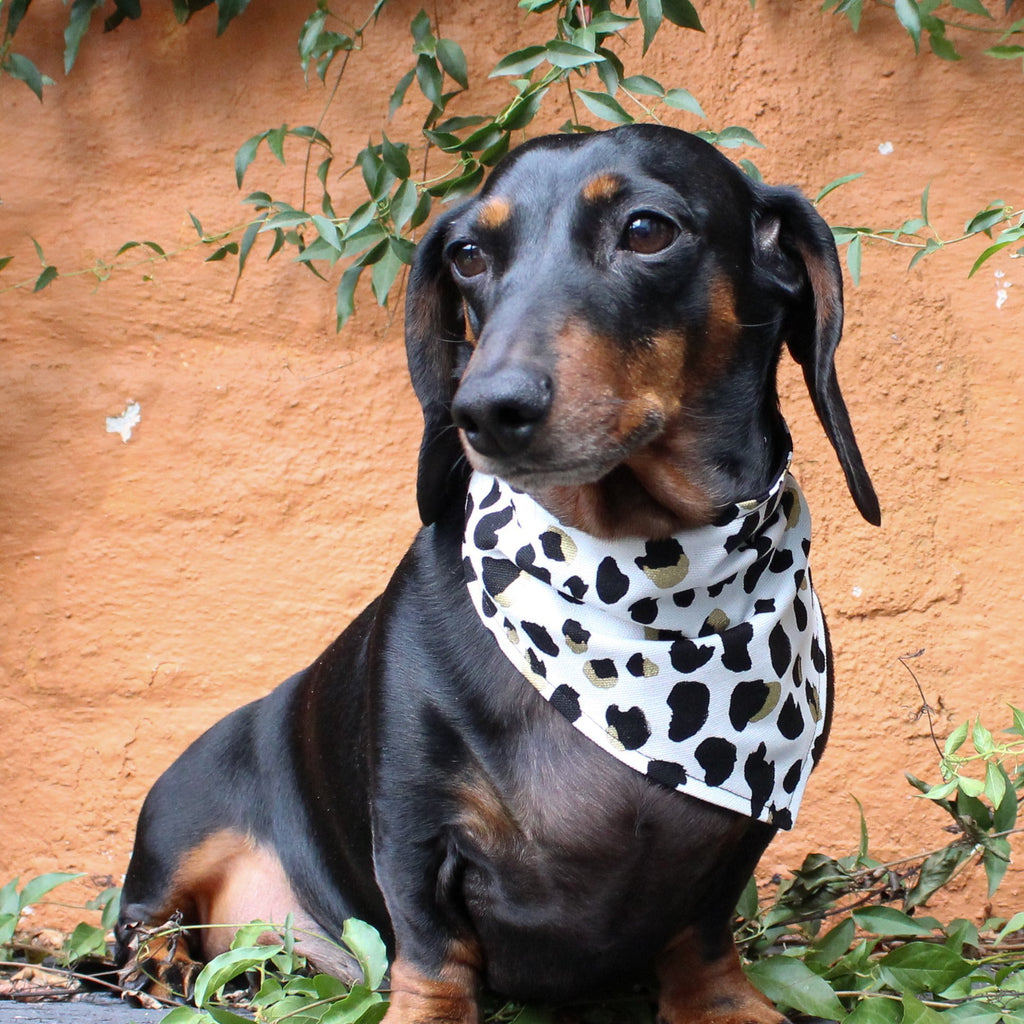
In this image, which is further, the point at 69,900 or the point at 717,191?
the point at 69,900

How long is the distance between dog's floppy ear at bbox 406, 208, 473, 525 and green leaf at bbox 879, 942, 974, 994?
3.74 feet

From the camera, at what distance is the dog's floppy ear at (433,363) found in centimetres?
232

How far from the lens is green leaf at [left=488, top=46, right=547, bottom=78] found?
284 centimetres

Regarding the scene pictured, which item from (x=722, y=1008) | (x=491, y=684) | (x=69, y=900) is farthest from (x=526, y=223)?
(x=69, y=900)

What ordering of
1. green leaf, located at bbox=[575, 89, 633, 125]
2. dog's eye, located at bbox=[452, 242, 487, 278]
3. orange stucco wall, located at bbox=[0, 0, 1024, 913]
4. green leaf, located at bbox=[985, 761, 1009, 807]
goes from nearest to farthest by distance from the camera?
dog's eye, located at bbox=[452, 242, 487, 278]
green leaf, located at bbox=[985, 761, 1009, 807]
green leaf, located at bbox=[575, 89, 633, 125]
orange stucco wall, located at bbox=[0, 0, 1024, 913]

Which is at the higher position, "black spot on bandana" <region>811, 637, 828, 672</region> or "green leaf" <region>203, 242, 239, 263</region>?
"green leaf" <region>203, 242, 239, 263</region>

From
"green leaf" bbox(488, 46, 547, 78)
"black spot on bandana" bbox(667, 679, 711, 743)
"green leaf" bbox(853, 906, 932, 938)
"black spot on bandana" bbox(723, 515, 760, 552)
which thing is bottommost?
"green leaf" bbox(853, 906, 932, 938)

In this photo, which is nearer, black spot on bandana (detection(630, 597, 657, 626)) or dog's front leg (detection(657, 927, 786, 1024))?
black spot on bandana (detection(630, 597, 657, 626))

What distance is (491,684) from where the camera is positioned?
2109 millimetres

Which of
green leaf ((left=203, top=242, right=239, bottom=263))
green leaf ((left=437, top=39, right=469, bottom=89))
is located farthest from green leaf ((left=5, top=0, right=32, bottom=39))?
green leaf ((left=437, top=39, right=469, bottom=89))

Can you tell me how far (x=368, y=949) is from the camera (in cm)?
196

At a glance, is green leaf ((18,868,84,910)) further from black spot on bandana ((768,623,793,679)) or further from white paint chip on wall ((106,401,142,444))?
black spot on bandana ((768,623,793,679))

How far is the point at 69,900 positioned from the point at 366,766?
1648 mm

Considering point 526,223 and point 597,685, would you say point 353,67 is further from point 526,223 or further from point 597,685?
point 597,685
